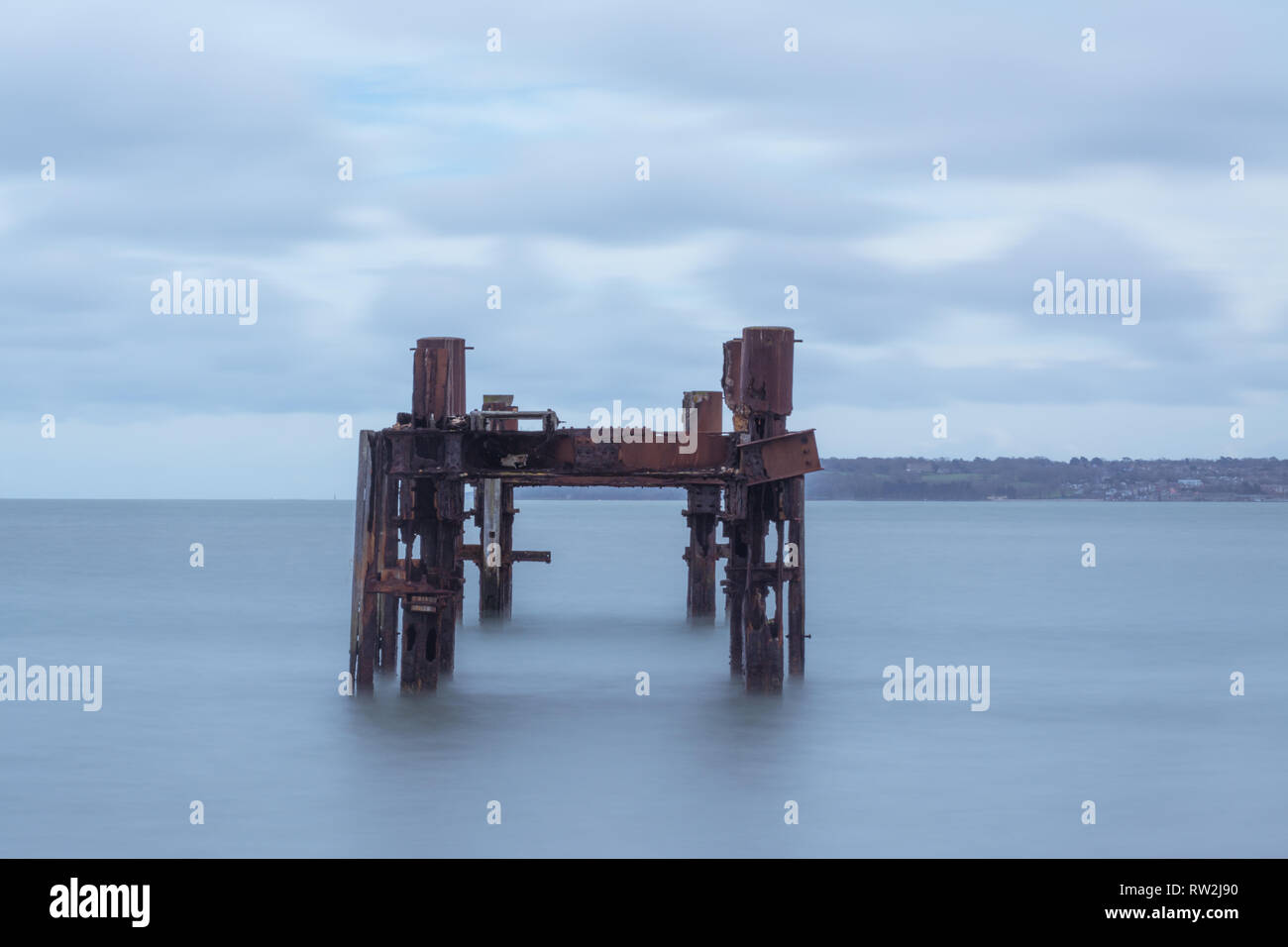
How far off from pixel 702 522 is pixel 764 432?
43.0 ft

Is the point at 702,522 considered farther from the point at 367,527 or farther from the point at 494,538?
the point at 367,527

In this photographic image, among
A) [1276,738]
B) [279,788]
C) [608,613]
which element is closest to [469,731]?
[279,788]

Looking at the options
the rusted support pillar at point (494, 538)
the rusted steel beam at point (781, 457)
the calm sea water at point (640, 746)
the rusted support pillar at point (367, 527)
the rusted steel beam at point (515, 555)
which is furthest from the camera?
the rusted steel beam at point (515, 555)

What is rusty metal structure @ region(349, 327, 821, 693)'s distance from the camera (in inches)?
664

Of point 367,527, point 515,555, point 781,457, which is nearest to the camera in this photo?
point 781,457

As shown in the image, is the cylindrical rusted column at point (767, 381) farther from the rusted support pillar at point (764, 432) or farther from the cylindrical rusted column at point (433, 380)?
the cylindrical rusted column at point (433, 380)

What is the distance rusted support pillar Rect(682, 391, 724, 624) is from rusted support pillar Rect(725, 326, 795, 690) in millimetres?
5390

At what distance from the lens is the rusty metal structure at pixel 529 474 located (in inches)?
664

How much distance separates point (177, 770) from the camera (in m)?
16.1

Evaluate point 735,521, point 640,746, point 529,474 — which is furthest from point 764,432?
point 640,746

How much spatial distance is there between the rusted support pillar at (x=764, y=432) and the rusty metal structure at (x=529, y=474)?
0.02m

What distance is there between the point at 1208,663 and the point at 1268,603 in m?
17.5

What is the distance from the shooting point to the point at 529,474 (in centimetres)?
1730

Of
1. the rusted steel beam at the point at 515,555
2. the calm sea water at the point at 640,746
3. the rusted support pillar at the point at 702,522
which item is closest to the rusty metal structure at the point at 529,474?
the calm sea water at the point at 640,746
